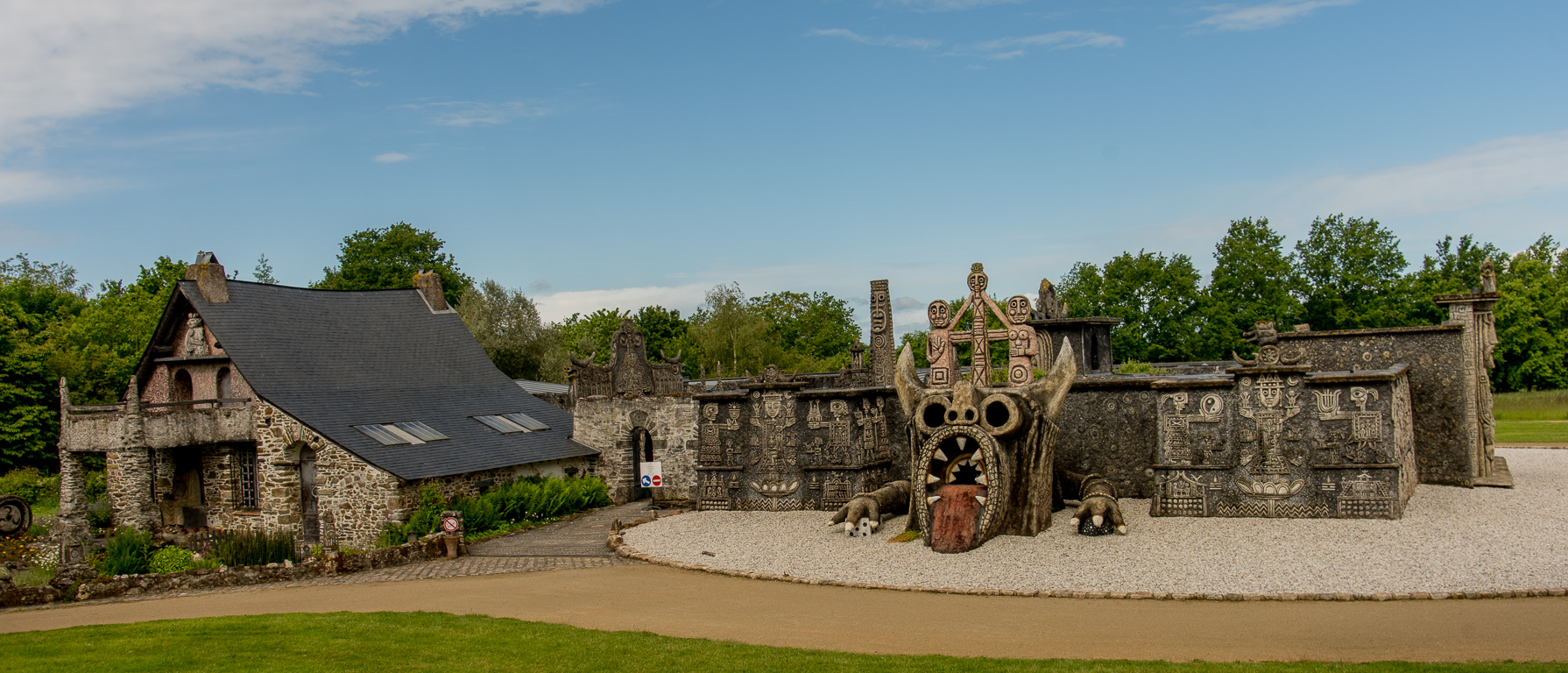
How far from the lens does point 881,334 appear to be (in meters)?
29.8

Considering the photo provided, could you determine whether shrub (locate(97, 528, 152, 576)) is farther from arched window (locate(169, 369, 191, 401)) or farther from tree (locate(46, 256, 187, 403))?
tree (locate(46, 256, 187, 403))

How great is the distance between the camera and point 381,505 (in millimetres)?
23250

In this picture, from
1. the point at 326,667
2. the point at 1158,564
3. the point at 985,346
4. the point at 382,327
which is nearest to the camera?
the point at 326,667

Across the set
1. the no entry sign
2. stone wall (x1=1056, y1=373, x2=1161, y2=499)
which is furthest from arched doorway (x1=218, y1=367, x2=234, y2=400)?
stone wall (x1=1056, y1=373, x2=1161, y2=499)

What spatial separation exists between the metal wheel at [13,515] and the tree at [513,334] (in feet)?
111

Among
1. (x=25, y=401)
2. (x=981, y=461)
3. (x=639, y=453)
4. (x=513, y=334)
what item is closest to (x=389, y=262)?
(x=513, y=334)

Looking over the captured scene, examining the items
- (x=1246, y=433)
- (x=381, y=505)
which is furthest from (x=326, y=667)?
(x=1246, y=433)

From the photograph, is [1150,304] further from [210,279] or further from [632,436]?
[210,279]

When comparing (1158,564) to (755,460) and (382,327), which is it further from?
(382,327)

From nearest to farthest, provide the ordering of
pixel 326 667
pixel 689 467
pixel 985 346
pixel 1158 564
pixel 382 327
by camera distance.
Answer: pixel 326 667, pixel 1158 564, pixel 985 346, pixel 689 467, pixel 382 327

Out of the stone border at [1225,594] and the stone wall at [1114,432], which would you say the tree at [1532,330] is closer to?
the stone wall at [1114,432]

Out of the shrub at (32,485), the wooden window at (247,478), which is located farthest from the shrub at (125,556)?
the shrub at (32,485)

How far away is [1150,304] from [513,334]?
3669cm

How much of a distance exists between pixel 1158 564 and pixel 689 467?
15.2m
